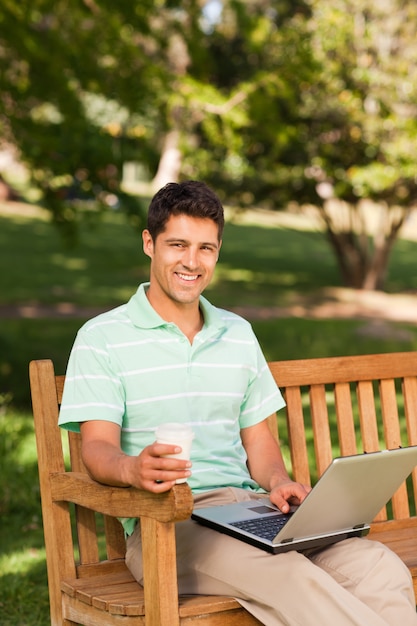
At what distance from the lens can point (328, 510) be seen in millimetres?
3018

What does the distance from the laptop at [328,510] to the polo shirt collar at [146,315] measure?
0.61 meters

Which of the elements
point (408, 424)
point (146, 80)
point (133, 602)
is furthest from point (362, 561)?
point (146, 80)

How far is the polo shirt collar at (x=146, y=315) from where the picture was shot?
3.41 m

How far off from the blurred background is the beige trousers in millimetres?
1624

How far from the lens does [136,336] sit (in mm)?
3385

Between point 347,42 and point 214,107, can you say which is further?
point 347,42

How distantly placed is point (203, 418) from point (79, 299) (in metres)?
14.5

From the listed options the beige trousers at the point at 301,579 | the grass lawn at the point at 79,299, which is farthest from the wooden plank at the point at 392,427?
the grass lawn at the point at 79,299

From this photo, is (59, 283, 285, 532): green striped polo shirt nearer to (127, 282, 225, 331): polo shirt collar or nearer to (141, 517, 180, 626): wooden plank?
(127, 282, 225, 331): polo shirt collar

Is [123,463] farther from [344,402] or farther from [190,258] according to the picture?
[344,402]

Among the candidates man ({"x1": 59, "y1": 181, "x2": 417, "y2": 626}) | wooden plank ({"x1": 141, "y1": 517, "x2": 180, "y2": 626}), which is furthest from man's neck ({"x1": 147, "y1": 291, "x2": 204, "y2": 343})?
wooden plank ({"x1": 141, "y1": 517, "x2": 180, "y2": 626})

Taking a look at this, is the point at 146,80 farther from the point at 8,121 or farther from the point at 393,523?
the point at 393,523

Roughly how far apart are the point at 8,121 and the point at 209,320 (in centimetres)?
537

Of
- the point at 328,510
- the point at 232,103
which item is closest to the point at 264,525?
the point at 328,510
